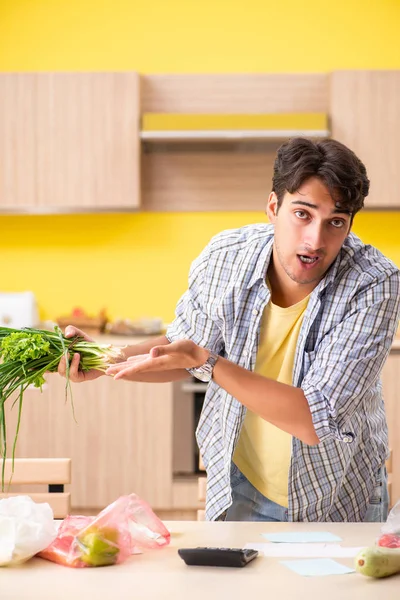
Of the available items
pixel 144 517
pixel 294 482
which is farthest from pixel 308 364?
pixel 144 517

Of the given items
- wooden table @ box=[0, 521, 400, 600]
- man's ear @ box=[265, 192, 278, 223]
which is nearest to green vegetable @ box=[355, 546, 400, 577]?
wooden table @ box=[0, 521, 400, 600]

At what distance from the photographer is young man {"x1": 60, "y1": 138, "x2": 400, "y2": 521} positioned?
6.26ft

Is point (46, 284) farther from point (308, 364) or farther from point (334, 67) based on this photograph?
point (308, 364)

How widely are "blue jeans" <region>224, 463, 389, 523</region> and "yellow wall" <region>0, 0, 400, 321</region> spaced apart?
2525 millimetres

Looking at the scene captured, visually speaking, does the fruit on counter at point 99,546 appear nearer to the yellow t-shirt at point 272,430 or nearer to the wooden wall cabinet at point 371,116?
the yellow t-shirt at point 272,430

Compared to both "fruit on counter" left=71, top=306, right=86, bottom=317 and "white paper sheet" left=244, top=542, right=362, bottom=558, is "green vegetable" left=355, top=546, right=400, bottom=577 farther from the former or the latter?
"fruit on counter" left=71, top=306, right=86, bottom=317

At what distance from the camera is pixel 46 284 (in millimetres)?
4645

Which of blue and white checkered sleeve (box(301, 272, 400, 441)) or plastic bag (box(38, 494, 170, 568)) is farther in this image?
blue and white checkered sleeve (box(301, 272, 400, 441))

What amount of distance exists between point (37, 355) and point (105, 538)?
1.58ft

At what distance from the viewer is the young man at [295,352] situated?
75.2 inches

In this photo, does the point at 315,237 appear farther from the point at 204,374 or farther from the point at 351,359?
the point at 204,374

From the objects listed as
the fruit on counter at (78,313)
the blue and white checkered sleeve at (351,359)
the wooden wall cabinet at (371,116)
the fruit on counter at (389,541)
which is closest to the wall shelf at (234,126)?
the wooden wall cabinet at (371,116)

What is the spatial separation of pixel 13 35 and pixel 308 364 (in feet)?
10.6

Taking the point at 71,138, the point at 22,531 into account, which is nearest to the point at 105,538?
the point at 22,531
